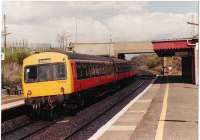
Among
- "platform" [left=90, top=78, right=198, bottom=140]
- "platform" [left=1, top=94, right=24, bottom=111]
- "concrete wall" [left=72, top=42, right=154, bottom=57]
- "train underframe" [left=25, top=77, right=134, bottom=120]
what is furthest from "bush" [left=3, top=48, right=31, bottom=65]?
"platform" [left=90, top=78, right=198, bottom=140]

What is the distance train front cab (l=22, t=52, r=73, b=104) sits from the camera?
19.3 m

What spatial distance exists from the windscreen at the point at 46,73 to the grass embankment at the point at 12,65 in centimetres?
2698

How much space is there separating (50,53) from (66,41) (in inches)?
2477

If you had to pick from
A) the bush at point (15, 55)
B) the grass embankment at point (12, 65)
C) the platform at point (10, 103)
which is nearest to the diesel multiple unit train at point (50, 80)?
the platform at point (10, 103)

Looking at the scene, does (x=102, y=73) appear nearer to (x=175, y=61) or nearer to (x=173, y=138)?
(x=173, y=138)

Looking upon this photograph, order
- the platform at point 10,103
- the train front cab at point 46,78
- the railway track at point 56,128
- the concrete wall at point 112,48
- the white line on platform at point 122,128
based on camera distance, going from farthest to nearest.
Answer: the concrete wall at point 112,48, the platform at point 10,103, the train front cab at point 46,78, the white line on platform at point 122,128, the railway track at point 56,128

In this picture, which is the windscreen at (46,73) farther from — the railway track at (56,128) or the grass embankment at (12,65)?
the grass embankment at (12,65)

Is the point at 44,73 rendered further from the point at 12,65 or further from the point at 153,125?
the point at 12,65

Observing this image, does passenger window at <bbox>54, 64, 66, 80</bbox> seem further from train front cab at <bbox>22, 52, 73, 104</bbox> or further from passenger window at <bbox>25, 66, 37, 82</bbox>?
passenger window at <bbox>25, 66, 37, 82</bbox>

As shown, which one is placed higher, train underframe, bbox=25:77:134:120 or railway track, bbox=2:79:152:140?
train underframe, bbox=25:77:134:120

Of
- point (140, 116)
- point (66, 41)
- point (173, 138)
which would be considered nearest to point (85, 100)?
point (140, 116)

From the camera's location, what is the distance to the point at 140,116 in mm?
19266

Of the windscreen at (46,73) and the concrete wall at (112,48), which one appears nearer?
the windscreen at (46,73)

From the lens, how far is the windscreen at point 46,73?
19.5 metres
